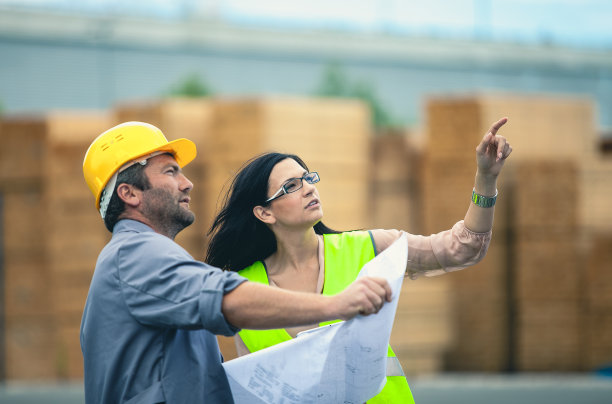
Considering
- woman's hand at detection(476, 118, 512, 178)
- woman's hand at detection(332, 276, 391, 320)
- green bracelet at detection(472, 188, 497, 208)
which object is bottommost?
woman's hand at detection(332, 276, 391, 320)

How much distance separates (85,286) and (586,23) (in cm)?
2250

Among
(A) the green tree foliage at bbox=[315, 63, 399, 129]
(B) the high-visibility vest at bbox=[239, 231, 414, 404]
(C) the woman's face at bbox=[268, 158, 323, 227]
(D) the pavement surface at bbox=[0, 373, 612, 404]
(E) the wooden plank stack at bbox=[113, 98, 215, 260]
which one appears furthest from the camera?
(A) the green tree foliage at bbox=[315, 63, 399, 129]

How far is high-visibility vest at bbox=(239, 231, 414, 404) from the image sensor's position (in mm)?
3191

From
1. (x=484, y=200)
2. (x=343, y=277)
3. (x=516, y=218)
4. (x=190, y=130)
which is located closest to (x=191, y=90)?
(x=190, y=130)

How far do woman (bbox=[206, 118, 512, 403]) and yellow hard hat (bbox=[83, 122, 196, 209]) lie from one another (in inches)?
25.9

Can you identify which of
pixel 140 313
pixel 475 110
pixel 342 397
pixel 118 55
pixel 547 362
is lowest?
pixel 547 362

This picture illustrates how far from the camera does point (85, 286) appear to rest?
30.7ft

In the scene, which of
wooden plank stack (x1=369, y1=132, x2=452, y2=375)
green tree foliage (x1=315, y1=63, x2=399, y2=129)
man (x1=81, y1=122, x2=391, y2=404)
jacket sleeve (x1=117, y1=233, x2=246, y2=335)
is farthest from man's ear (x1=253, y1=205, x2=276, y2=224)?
green tree foliage (x1=315, y1=63, x2=399, y2=129)

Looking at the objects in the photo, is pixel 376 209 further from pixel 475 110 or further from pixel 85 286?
pixel 85 286

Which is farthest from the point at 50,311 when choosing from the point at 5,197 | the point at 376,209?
the point at 376,209

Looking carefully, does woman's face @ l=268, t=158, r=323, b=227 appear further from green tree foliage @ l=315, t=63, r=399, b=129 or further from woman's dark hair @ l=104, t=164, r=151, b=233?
green tree foliage @ l=315, t=63, r=399, b=129

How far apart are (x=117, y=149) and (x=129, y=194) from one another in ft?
0.46

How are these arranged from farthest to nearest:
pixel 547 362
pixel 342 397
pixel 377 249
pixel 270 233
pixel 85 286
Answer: pixel 85 286, pixel 547 362, pixel 270 233, pixel 377 249, pixel 342 397

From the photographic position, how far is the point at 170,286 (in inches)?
97.2
